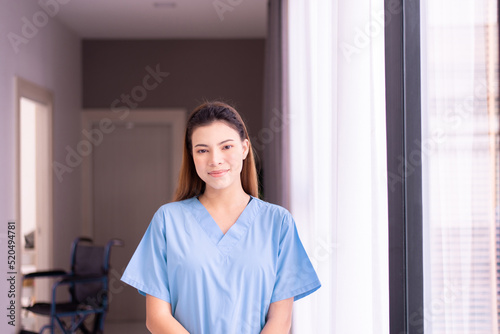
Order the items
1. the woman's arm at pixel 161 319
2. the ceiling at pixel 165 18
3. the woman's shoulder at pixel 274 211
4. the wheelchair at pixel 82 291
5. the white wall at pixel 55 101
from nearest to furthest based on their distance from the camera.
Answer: the woman's arm at pixel 161 319 → the woman's shoulder at pixel 274 211 → the white wall at pixel 55 101 → the wheelchair at pixel 82 291 → the ceiling at pixel 165 18

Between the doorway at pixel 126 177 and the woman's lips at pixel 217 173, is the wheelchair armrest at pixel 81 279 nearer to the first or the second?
the doorway at pixel 126 177

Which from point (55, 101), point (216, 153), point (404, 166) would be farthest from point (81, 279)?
point (404, 166)

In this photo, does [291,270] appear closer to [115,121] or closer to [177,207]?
[177,207]

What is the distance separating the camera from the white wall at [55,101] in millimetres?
3491

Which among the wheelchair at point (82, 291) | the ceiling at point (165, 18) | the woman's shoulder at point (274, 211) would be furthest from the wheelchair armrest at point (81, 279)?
the woman's shoulder at point (274, 211)

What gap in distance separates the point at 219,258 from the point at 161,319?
200 mm

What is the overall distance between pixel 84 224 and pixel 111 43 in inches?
75.8

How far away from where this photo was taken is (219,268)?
4.22 feet

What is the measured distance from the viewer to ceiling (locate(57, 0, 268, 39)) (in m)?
4.39

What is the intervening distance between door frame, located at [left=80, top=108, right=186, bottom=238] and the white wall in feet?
0.28

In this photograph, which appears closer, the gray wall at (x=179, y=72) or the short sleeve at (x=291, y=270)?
the short sleeve at (x=291, y=270)

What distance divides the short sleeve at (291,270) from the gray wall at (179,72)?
4197mm

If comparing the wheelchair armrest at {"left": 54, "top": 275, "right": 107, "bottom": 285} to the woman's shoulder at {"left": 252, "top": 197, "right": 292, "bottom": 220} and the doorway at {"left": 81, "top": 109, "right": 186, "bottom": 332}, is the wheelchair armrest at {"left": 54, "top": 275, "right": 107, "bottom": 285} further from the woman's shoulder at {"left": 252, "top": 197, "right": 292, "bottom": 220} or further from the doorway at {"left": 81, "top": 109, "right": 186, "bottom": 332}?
the woman's shoulder at {"left": 252, "top": 197, "right": 292, "bottom": 220}

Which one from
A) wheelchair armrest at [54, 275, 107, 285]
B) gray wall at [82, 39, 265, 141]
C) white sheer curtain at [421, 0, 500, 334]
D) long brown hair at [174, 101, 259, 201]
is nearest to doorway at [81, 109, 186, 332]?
gray wall at [82, 39, 265, 141]
